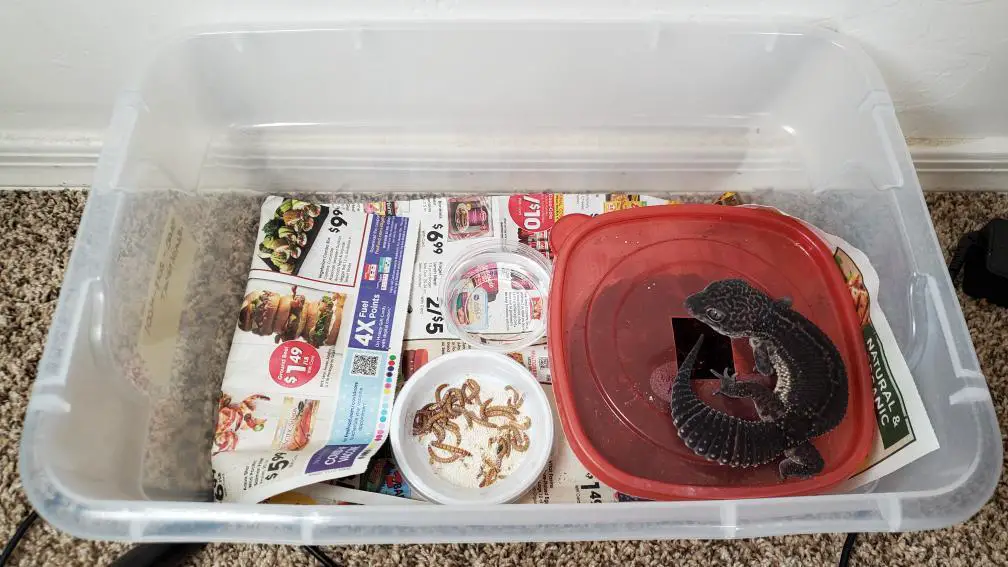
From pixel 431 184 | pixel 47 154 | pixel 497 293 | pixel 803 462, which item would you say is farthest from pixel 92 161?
pixel 803 462

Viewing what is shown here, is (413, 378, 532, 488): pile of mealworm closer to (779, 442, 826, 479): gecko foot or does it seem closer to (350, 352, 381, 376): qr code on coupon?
(350, 352, 381, 376): qr code on coupon

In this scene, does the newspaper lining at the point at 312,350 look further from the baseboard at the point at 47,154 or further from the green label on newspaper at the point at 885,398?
the green label on newspaper at the point at 885,398

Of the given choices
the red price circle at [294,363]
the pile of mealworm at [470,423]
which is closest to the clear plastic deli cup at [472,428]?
the pile of mealworm at [470,423]

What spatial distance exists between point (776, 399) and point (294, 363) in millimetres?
669

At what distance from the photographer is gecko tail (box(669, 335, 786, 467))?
0.84m

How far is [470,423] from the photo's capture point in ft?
3.17

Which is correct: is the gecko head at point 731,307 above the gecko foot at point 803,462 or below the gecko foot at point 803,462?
above

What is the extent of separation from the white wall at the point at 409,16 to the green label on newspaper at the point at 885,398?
39cm

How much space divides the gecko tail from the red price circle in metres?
0.52

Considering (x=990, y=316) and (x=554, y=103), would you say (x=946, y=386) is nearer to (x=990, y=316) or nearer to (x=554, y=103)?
(x=990, y=316)

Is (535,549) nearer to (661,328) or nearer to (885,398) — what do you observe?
(661,328)

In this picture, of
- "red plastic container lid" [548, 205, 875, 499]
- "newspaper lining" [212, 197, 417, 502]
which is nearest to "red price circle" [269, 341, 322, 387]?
"newspaper lining" [212, 197, 417, 502]

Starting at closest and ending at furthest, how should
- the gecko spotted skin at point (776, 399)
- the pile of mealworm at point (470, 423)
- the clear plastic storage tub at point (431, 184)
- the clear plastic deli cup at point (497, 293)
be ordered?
the clear plastic storage tub at point (431, 184), the gecko spotted skin at point (776, 399), the pile of mealworm at point (470, 423), the clear plastic deli cup at point (497, 293)

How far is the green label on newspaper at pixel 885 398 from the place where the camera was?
0.86 metres
